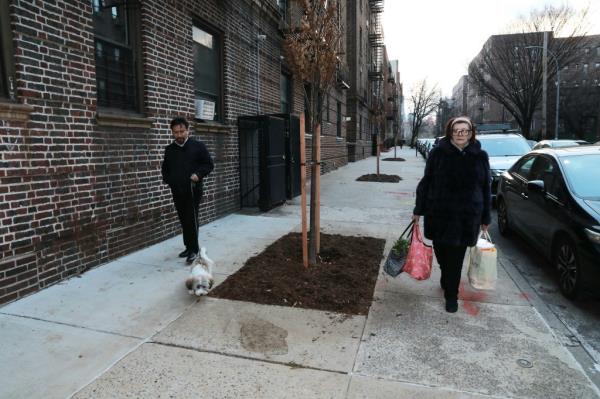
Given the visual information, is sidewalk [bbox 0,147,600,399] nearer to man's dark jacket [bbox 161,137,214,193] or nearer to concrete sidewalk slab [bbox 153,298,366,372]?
concrete sidewalk slab [bbox 153,298,366,372]

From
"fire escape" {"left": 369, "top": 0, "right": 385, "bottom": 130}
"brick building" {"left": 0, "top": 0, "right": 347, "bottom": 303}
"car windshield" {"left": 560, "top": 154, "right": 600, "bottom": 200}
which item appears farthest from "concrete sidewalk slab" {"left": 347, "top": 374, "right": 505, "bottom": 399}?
"fire escape" {"left": 369, "top": 0, "right": 385, "bottom": 130}

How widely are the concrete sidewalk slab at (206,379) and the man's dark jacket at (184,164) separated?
2468 millimetres

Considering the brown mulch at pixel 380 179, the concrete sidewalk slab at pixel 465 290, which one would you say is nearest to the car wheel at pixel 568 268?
the concrete sidewalk slab at pixel 465 290

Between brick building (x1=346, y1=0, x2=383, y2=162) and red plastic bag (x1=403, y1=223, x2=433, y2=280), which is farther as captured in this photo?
brick building (x1=346, y1=0, x2=383, y2=162)

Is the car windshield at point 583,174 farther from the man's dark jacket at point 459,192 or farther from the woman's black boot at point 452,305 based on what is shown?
the woman's black boot at point 452,305

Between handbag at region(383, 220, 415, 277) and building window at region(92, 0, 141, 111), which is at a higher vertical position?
building window at region(92, 0, 141, 111)

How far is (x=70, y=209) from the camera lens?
15.8 ft

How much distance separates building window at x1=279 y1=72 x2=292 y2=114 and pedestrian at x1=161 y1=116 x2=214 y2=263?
7.44 metres

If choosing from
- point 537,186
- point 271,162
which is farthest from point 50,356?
point 271,162

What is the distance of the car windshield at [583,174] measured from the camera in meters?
4.87

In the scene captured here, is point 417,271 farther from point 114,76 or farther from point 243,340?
point 114,76

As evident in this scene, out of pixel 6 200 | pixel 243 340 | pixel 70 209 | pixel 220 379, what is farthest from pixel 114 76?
pixel 220 379

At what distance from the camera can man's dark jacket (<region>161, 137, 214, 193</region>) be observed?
17.5 ft

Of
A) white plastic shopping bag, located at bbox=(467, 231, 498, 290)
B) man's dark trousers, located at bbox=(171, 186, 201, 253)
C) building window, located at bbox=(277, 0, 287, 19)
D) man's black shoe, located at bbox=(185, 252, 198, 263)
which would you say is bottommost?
man's black shoe, located at bbox=(185, 252, 198, 263)
